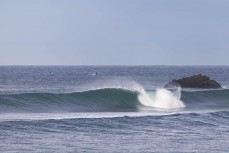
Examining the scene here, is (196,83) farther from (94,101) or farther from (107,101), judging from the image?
(94,101)

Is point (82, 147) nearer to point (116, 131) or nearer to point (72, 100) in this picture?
point (116, 131)

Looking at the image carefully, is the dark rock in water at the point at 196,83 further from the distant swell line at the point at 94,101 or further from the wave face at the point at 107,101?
the wave face at the point at 107,101

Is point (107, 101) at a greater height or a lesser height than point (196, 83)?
lesser

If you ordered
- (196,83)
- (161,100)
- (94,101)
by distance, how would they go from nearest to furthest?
1. (94,101)
2. (161,100)
3. (196,83)

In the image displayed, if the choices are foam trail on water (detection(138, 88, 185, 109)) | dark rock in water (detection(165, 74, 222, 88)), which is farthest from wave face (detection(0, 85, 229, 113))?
dark rock in water (detection(165, 74, 222, 88))

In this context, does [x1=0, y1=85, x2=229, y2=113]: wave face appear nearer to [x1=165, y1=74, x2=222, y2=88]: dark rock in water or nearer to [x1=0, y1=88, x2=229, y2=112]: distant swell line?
[x1=0, y1=88, x2=229, y2=112]: distant swell line

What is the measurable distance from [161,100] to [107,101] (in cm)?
358

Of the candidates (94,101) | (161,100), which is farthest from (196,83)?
(94,101)

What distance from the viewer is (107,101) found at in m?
39.6

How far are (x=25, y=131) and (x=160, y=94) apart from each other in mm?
20635

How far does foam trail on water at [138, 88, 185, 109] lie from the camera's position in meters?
38.5

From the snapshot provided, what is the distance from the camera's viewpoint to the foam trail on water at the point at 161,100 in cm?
3853

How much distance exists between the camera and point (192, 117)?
27891mm

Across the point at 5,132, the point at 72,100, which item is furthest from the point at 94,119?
the point at 72,100
